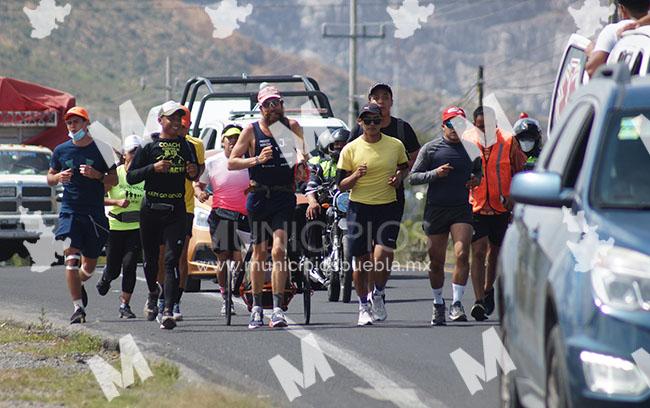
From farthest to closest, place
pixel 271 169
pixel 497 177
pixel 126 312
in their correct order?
1. pixel 126 312
2. pixel 497 177
3. pixel 271 169

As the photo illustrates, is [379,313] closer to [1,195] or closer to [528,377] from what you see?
[528,377]

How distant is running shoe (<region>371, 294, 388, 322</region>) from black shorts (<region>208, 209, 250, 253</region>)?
1348mm

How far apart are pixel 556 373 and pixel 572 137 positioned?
4.72 ft

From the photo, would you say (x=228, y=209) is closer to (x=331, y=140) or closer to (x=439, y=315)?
(x=439, y=315)

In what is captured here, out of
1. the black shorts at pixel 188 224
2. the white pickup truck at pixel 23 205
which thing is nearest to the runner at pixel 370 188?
the black shorts at pixel 188 224

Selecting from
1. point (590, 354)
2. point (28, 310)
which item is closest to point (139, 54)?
point (28, 310)

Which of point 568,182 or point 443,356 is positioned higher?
point 568,182

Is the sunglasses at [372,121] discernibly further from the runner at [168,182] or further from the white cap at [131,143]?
the white cap at [131,143]

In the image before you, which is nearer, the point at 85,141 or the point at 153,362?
the point at 153,362

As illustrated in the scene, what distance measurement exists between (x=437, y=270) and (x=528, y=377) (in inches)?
270

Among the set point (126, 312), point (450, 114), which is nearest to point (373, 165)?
point (450, 114)

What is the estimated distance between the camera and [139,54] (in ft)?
506

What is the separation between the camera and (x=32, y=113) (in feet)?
107

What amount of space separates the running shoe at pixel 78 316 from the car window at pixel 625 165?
8.25 metres
